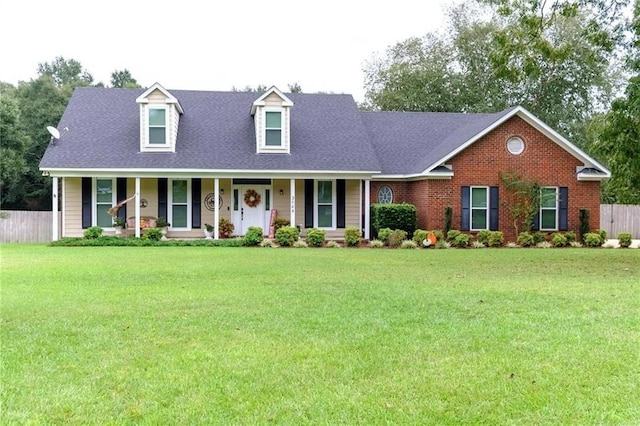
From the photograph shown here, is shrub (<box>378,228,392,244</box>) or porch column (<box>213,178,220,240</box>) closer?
shrub (<box>378,228,392,244</box>)

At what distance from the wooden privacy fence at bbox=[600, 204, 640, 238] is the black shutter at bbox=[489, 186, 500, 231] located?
8.59 metres

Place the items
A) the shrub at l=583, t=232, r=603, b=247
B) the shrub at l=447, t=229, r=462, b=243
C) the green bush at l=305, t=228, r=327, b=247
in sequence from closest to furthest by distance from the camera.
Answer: the green bush at l=305, t=228, r=327, b=247 → the shrub at l=447, t=229, r=462, b=243 → the shrub at l=583, t=232, r=603, b=247

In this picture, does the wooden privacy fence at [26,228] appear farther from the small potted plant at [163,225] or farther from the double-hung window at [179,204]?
the double-hung window at [179,204]

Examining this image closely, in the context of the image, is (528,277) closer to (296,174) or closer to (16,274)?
(16,274)

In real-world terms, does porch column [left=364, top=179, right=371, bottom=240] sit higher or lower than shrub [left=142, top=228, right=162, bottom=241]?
higher

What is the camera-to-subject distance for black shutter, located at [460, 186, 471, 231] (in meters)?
21.4

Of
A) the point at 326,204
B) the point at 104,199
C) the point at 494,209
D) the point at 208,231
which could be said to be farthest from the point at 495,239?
the point at 104,199

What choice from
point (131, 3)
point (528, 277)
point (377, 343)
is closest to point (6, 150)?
point (131, 3)

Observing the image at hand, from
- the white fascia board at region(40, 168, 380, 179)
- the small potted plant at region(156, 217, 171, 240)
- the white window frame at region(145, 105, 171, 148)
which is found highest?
the white window frame at region(145, 105, 171, 148)

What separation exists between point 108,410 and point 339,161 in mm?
18136

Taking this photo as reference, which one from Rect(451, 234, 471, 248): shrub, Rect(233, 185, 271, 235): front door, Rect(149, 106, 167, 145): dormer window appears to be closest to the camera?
Rect(451, 234, 471, 248): shrub

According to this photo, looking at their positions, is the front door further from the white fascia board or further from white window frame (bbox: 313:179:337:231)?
white window frame (bbox: 313:179:337:231)

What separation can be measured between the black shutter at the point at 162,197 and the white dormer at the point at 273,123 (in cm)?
363

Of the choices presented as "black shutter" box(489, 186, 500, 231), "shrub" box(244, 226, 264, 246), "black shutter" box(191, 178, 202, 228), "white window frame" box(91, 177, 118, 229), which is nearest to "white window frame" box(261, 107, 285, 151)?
"black shutter" box(191, 178, 202, 228)
